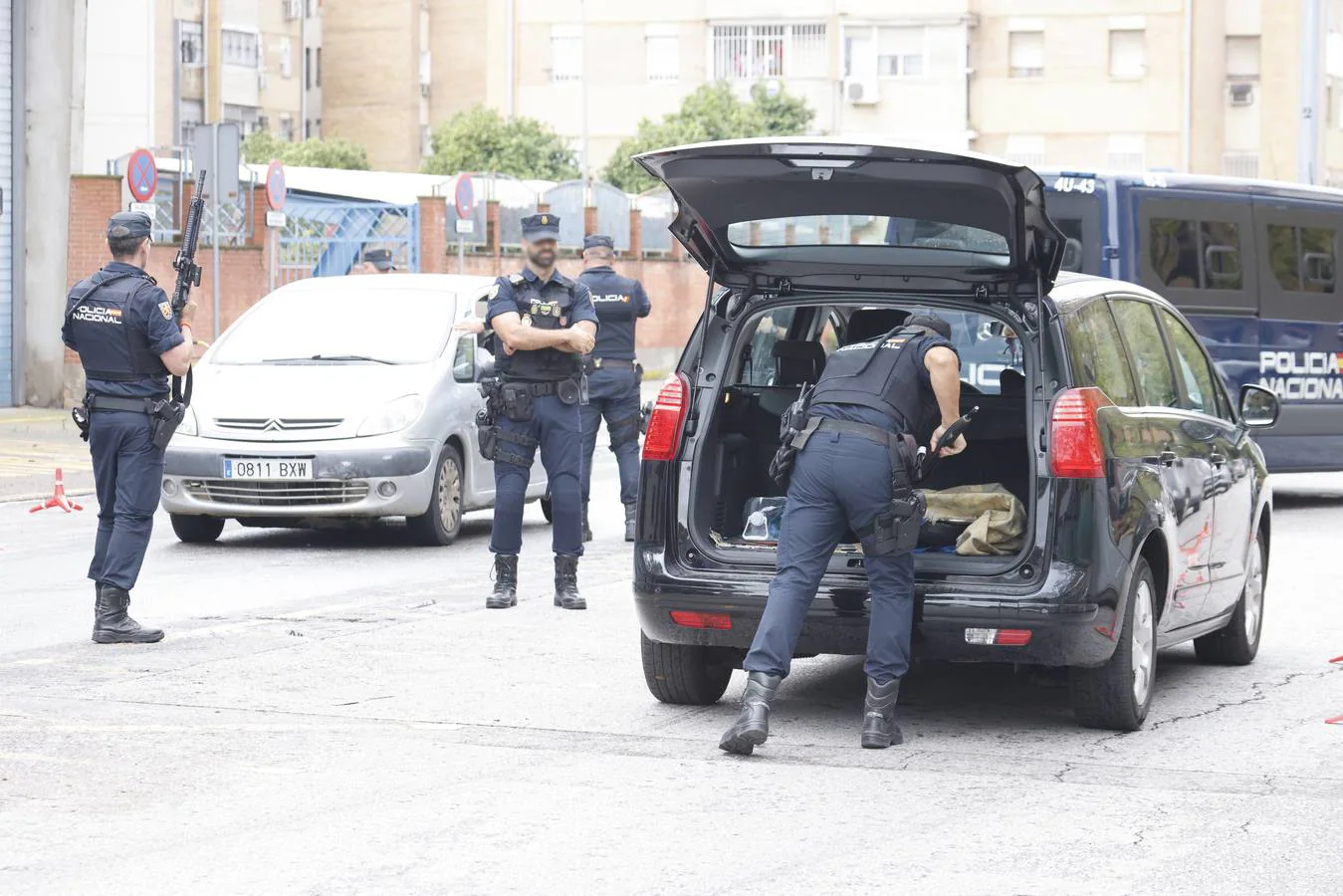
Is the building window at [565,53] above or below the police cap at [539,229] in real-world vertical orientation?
above

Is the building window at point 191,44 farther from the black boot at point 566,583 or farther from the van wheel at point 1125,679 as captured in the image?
the van wheel at point 1125,679

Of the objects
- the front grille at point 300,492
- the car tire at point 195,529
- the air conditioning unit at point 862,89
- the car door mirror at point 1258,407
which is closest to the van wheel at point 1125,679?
the car door mirror at point 1258,407

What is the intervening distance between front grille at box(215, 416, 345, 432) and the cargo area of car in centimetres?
499

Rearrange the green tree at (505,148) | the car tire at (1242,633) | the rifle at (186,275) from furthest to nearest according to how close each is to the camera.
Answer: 1. the green tree at (505,148)
2. the rifle at (186,275)
3. the car tire at (1242,633)

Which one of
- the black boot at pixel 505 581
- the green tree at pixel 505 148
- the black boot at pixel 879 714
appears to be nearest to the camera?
the black boot at pixel 879 714

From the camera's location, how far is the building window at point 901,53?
6688 centimetres

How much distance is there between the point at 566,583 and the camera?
1127 centimetres

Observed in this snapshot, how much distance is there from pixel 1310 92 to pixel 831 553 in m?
22.3

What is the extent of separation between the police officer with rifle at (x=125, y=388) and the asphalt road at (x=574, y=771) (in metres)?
0.32

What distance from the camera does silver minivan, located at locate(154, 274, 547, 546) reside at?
13.3m

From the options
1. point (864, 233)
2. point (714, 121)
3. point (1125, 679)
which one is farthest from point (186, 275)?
point (714, 121)

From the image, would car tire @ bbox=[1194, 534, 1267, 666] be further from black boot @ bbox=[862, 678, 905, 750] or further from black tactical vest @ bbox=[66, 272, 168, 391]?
black tactical vest @ bbox=[66, 272, 168, 391]

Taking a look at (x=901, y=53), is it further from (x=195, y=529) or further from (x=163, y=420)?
(x=163, y=420)

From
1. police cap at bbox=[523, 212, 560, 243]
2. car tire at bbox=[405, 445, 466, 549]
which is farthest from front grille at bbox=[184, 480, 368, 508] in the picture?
police cap at bbox=[523, 212, 560, 243]
